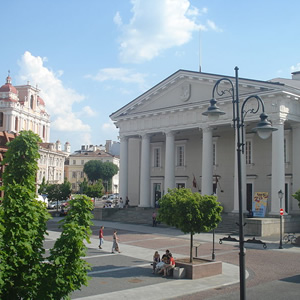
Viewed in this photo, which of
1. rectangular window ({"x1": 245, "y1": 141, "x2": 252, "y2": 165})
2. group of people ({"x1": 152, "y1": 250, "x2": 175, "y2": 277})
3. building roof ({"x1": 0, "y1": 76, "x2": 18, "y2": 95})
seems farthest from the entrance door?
building roof ({"x1": 0, "y1": 76, "x2": 18, "y2": 95})

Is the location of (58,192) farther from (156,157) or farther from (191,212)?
(191,212)

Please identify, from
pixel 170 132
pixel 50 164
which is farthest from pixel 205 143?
pixel 50 164

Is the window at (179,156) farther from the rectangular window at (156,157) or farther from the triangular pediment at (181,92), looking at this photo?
the triangular pediment at (181,92)

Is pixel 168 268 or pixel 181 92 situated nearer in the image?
pixel 168 268

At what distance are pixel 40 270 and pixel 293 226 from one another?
2862 centimetres

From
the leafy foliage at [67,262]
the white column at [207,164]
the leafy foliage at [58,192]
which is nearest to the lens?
the leafy foliage at [67,262]

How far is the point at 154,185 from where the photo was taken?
48.0 meters

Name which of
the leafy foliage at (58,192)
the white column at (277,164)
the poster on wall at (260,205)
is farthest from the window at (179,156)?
the leafy foliage at (58,192)

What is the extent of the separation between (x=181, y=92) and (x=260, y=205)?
13025 mm

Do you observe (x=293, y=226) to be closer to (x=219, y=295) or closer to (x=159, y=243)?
(x=159, y=243)

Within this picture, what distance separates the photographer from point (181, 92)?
4034 cm

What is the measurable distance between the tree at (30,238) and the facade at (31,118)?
7689cm

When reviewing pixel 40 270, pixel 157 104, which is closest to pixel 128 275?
pixel 40 270

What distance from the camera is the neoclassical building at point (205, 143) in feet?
111
